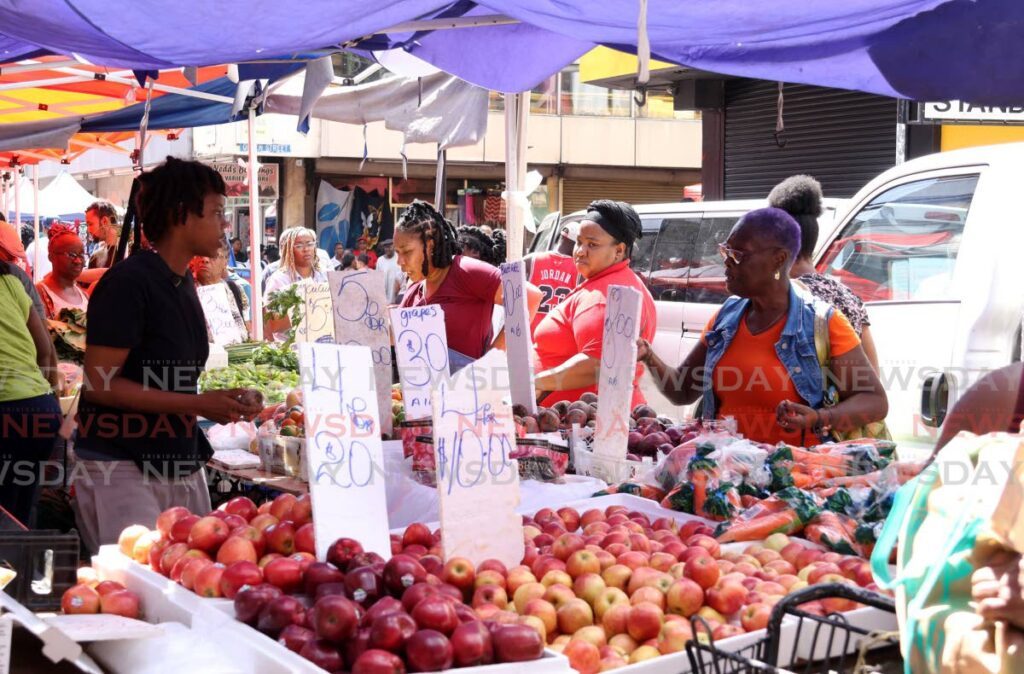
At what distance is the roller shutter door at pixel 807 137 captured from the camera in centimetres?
1098

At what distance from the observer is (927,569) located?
160cm

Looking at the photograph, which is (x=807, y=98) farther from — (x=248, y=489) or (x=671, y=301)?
(x=248, y=489)

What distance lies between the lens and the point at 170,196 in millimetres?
3498

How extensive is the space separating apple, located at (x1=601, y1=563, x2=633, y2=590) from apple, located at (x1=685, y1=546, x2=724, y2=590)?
139 millimetres

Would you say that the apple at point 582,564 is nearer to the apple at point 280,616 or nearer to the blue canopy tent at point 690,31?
the apple at point 280,616

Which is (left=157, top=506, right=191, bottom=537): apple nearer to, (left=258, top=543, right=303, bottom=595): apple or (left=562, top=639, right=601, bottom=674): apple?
(left=258, top=543, right=303, bottom=595): apple

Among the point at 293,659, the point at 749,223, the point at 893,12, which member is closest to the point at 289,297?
the point at 749,223

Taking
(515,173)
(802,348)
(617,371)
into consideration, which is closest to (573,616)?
(617,371)

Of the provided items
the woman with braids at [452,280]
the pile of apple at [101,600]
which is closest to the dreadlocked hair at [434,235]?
the woman with braids at [452,280]

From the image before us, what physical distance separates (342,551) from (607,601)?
62 centimetres

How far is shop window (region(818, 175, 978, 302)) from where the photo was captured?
18.0 ft

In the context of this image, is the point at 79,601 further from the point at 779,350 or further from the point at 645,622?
the point at 779,350

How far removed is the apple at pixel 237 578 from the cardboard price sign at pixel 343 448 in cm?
15

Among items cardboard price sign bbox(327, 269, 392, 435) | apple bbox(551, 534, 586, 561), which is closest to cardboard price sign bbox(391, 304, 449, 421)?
cardboard price sign bbox(327, 269, 392, 435)
